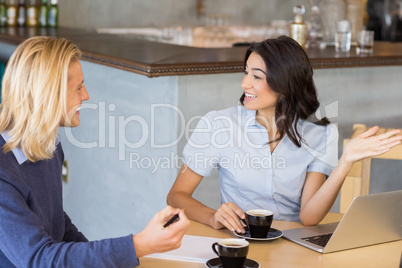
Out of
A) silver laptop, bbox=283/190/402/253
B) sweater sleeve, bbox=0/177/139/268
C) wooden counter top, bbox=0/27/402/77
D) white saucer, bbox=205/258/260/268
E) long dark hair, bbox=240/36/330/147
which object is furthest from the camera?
wooden counter top, bbox=0/27/402/77

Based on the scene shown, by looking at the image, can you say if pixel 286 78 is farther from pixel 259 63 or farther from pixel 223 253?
pixel 223 253

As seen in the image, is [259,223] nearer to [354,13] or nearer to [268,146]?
[268,146]

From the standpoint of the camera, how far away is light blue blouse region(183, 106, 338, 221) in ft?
5.56

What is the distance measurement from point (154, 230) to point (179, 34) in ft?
9.18

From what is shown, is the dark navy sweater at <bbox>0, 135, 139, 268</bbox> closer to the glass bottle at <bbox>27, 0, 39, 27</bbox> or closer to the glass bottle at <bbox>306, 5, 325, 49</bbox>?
the glass bottle at <bbox>306, 5, 325, 49</bbox>

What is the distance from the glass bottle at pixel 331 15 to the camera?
312 cm

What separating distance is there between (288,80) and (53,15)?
273cm

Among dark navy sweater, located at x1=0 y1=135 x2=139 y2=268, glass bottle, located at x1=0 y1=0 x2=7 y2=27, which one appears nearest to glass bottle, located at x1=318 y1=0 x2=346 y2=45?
glass bottle, located at x1=0 y1=0 x2=7 y2=27

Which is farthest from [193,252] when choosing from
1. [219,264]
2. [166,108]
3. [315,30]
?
[315,30]

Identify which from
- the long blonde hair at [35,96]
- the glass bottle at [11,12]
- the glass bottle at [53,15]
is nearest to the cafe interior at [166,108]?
the long blonde hair at [35,96]

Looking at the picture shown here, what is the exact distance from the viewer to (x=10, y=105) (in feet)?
3.63

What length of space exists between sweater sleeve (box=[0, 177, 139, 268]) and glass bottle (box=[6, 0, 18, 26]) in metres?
3.12

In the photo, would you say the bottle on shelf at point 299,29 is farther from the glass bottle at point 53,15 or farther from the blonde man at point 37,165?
the glass bottle at point 53,15

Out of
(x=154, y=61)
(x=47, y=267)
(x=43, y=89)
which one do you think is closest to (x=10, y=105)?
(x=43, y=89)
